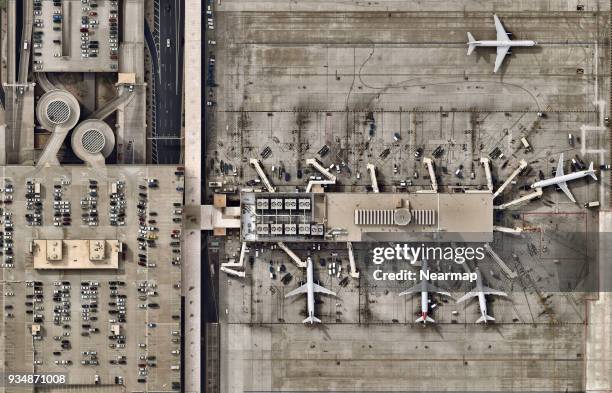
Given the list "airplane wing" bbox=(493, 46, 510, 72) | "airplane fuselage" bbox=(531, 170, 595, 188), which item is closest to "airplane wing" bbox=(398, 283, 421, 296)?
"airplane fuselage" bbox=(531, 170, 595, 188)

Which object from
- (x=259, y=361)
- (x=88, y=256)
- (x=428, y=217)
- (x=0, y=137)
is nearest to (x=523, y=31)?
(x=428, y=217)

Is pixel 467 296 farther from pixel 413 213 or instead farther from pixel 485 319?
pixel 413 213

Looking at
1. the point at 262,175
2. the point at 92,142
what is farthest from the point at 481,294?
the point at 92,142

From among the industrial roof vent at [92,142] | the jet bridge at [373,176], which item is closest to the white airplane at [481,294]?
the jet bridge at [373,176]

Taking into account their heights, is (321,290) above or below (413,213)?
below

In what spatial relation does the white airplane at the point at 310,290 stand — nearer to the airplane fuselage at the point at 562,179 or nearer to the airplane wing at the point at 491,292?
the airplane wing at the point at 491,292

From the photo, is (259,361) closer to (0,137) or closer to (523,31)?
(0,137)
